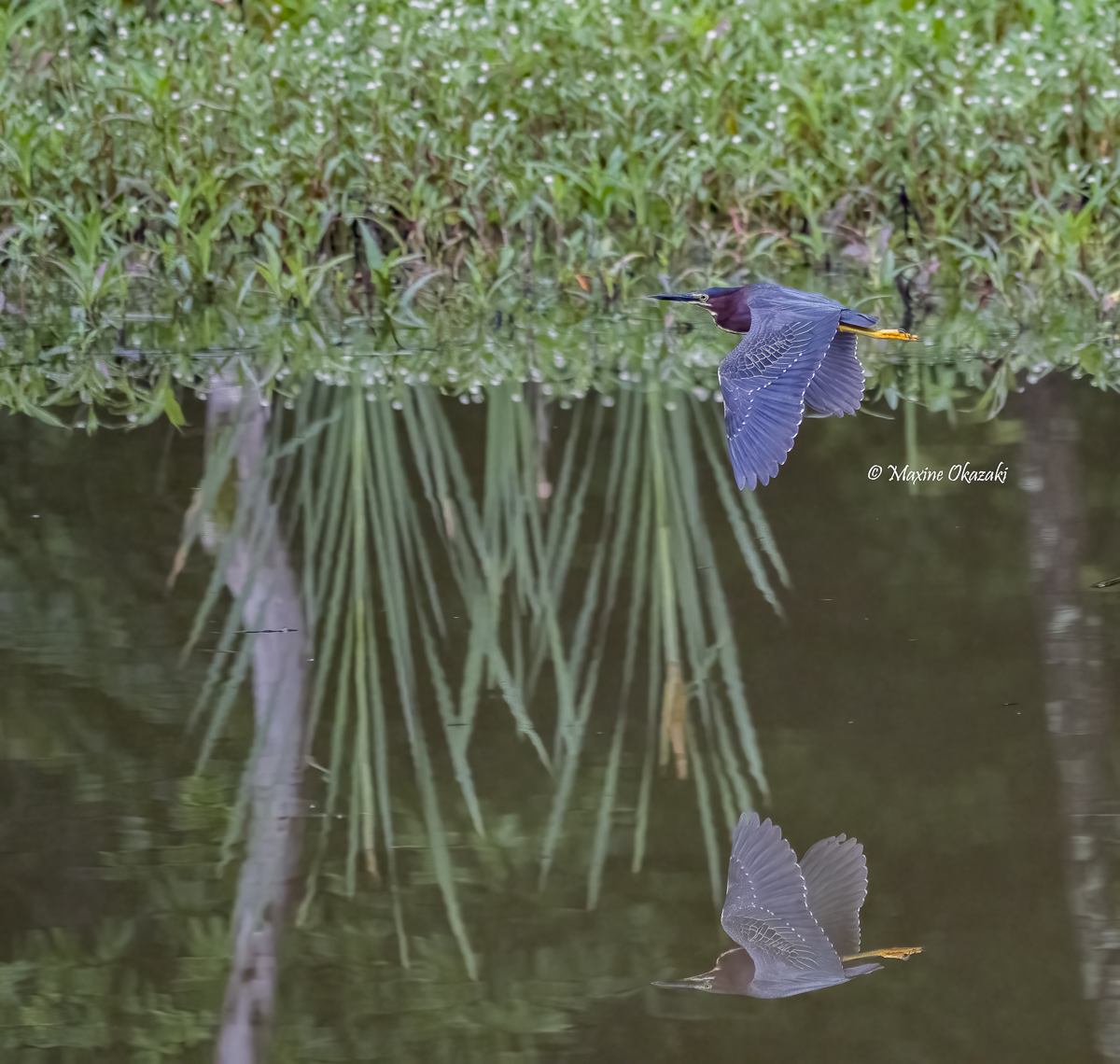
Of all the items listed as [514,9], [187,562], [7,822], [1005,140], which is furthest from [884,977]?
[514,9]

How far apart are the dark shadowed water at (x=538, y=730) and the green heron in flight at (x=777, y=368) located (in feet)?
0.56

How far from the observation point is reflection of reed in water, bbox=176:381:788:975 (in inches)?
70.0

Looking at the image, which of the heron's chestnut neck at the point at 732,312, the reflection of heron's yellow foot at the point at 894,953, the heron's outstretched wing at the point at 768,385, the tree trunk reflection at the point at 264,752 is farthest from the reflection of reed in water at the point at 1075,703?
the tree trunk reflection at the point at 264,752

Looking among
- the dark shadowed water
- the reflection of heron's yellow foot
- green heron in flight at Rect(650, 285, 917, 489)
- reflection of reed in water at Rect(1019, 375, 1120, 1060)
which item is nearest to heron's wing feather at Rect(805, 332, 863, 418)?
green heron in flight at Rect(650, 285, 917, 489)

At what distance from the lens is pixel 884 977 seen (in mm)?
1479

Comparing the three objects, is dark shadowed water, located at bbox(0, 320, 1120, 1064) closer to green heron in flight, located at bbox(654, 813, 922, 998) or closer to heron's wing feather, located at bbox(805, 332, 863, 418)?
green heron in flight, located at bbox(654, 813, 922, 998)

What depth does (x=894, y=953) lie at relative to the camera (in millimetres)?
1505

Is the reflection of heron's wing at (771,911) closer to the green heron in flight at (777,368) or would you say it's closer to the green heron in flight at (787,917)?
the green heron in flight at (787,917)

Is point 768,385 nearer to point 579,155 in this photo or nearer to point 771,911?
point 771,911

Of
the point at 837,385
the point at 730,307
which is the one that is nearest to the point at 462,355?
the point at 730,307

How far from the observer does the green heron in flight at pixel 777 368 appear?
6.73ft

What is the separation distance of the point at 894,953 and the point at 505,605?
88cm

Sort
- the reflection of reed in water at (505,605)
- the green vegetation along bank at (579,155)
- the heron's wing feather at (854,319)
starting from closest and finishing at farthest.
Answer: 1. the reflection of reed in water at (505,605)
2. the heron's wing feather at (854,319)
3. the green vegetation along bank at (579,155)

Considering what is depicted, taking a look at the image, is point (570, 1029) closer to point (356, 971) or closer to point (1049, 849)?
point (356, 971)
